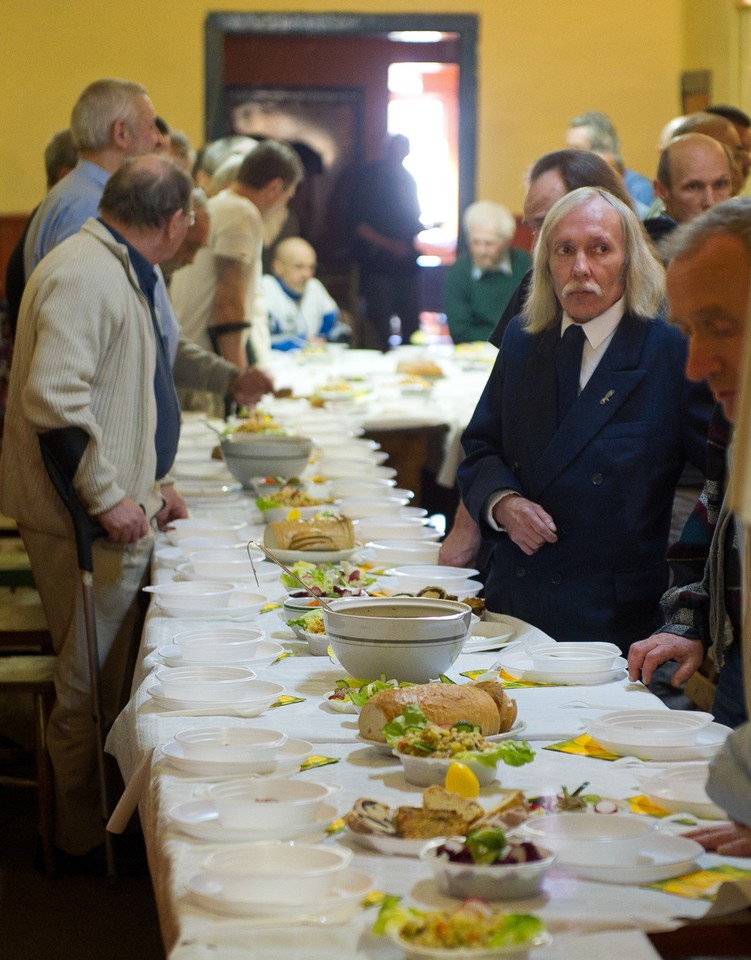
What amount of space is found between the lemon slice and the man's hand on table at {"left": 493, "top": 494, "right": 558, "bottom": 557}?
4.54 feet

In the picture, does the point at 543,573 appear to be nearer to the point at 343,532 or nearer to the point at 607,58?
the point at 343,532

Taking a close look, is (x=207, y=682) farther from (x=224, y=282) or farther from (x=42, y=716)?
(x=224, y=282)

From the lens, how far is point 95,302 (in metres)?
3.50

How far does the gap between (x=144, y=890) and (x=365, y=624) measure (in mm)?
1788

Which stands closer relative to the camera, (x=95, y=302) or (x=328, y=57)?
(x=95, y=302)

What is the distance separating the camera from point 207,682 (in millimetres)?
2070

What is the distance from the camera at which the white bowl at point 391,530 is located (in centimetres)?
341

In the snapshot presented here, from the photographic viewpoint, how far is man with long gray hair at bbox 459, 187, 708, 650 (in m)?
3.00

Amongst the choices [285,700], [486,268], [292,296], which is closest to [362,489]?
[285,700]

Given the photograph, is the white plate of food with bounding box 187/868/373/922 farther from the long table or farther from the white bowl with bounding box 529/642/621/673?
the white bowl with bounding box 529/642/621/673

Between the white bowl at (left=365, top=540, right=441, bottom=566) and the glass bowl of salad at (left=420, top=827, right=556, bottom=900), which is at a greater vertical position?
the glass bowl of salad at (left=420, top=827, right=556, bottom=900)

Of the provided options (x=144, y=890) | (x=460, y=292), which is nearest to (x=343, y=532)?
(x=144, y=890)

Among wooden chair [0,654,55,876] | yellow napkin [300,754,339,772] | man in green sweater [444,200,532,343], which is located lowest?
wooden chair [0,654,55,876]

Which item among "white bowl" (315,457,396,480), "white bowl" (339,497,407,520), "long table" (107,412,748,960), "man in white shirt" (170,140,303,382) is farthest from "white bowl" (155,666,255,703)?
"man in white shirt" (170,140,303,382)
